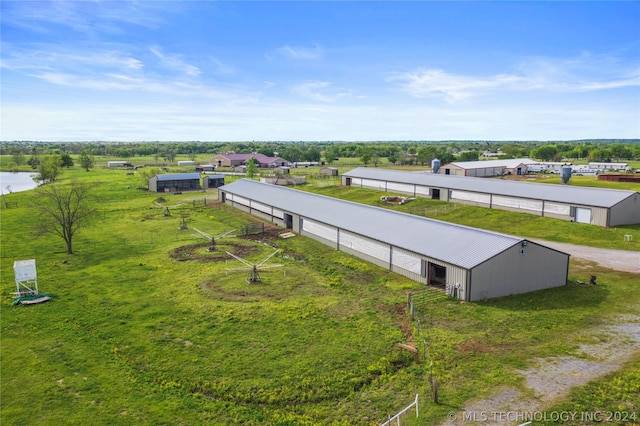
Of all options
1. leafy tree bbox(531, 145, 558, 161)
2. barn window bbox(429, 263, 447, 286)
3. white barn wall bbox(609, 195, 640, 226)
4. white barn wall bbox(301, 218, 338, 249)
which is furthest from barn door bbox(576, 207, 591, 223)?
leafy tree bbox(531, 145, 558, 161)

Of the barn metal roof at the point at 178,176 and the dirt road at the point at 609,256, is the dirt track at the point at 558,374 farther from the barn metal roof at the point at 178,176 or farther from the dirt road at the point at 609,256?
the barn metal roof at the point at 178,176

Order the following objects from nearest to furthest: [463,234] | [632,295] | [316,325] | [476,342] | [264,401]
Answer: [264,401], [476,342], [316,325], [632,295], [463,234]

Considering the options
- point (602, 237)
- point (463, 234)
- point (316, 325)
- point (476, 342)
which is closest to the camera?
point (476, 342)

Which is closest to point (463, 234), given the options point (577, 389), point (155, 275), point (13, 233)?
point (577, 389)

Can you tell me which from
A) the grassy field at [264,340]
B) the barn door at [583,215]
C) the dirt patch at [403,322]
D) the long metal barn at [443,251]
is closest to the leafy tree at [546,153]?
the barn door at [583,215]

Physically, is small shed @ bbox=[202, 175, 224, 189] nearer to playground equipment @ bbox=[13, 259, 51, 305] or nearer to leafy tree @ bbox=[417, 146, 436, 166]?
playground equipment @ bbox=[13, 259, 51, 305]

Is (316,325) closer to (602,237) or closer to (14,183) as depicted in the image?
(602,237)

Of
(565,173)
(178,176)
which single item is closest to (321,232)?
(565,173)

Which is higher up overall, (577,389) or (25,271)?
(25,271)
